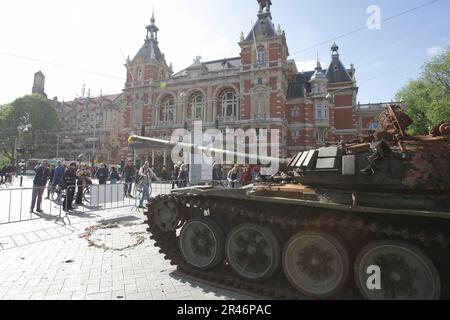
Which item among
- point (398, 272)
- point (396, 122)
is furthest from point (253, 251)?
point (396, 122)

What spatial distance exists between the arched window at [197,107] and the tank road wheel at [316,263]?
3443cm

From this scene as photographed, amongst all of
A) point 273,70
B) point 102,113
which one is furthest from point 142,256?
point 102,113

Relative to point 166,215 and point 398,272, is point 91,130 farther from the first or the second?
point 398,272

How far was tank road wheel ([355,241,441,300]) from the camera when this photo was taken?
3229 millimetres

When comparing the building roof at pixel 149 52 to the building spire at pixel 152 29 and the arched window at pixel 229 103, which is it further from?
the arched window at pixel 229 103

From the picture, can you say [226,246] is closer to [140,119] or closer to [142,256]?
[142,256]

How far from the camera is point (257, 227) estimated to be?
13.7 feet

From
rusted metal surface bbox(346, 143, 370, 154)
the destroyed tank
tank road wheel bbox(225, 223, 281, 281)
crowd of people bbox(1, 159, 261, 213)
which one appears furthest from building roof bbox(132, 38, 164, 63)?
rusted metal surface bbox(346, 143, 370, 154)

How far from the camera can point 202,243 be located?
4648 millimetres

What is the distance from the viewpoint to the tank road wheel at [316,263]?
3639mm

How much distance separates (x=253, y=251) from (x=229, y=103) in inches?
1305

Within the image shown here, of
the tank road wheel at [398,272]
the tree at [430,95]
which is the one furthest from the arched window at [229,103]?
the tank road wheel at [398,272]

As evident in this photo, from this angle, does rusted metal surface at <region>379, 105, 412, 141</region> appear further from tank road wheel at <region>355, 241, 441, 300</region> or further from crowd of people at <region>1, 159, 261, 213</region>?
crowd of people at <region>1, 159, 261, 213</region>
